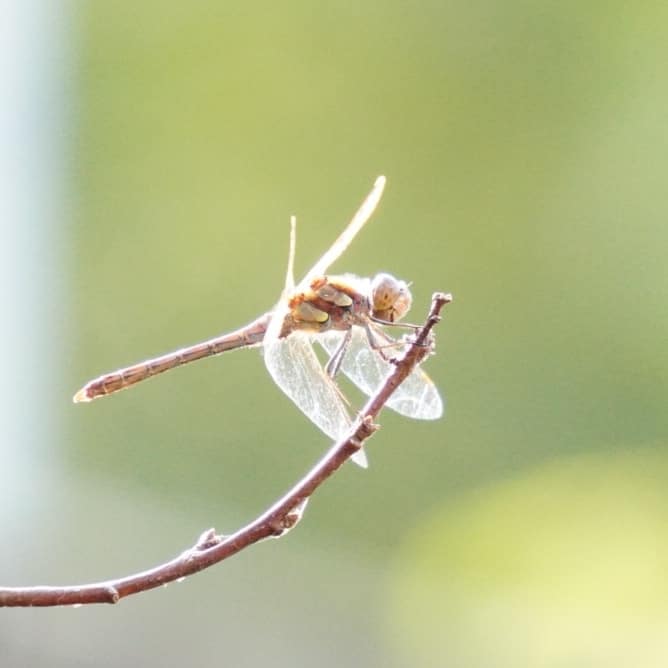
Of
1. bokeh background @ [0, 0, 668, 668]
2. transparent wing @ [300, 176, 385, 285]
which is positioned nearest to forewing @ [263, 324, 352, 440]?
transparent wing @ [300, 176, 385, 285]

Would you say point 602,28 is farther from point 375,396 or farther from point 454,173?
point 375,396

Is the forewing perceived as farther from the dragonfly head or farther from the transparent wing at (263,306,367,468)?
the dragonfly head

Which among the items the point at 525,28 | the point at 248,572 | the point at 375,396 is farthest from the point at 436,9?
the point at 375,396

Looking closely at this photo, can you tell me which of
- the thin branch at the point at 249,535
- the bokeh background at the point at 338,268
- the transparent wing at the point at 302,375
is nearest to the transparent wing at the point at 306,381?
the transparent wing at the point at 302,375

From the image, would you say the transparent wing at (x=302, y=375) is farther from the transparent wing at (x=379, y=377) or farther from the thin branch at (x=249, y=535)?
the thin branch at (x=249, y=535)

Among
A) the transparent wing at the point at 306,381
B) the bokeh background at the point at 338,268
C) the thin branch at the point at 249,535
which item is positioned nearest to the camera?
the thin branch at the point at 249,535

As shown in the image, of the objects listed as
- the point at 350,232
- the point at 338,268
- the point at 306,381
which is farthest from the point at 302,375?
the point at 338,268
